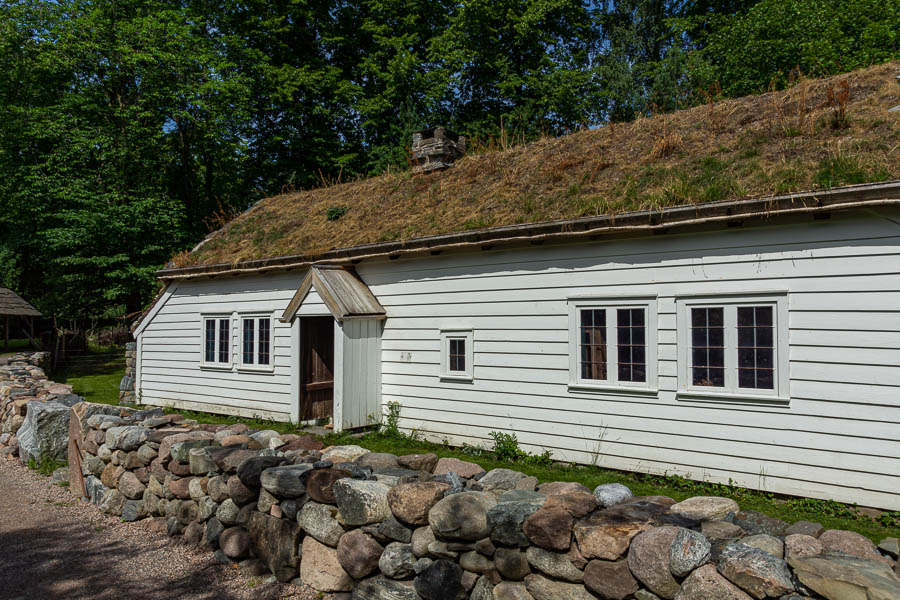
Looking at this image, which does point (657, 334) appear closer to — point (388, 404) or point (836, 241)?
point (836, 241)

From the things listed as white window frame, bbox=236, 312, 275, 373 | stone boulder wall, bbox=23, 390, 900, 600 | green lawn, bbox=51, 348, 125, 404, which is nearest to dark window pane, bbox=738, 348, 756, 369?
stone boulder wall, bbox=23, 390, 900, 600

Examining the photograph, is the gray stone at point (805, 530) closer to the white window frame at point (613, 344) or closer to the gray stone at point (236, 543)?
the white window frame at point (613, 344)

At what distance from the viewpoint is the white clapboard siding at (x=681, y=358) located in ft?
21.8

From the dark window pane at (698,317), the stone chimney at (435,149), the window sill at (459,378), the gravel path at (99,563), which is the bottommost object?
the gravel path at (99,563)

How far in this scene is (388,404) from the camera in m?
11.3

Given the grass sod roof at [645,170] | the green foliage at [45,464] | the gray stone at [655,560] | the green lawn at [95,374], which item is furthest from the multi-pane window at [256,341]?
the gray stone at [655,560]

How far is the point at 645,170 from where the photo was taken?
9.40 meters

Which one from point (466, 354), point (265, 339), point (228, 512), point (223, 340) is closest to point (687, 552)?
point (228, 512)

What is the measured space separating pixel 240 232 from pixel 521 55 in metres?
18.7

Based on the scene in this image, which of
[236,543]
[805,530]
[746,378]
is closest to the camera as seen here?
[805,530]

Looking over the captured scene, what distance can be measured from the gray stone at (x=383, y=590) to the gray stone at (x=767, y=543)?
108 inches

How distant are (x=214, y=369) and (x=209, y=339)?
2.70 feet

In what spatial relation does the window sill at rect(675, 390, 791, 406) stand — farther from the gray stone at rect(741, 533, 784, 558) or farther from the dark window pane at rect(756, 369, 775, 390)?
the gray stone at rect(741, 533, 784, 558)

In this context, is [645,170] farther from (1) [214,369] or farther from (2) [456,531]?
(1) [214,369]
